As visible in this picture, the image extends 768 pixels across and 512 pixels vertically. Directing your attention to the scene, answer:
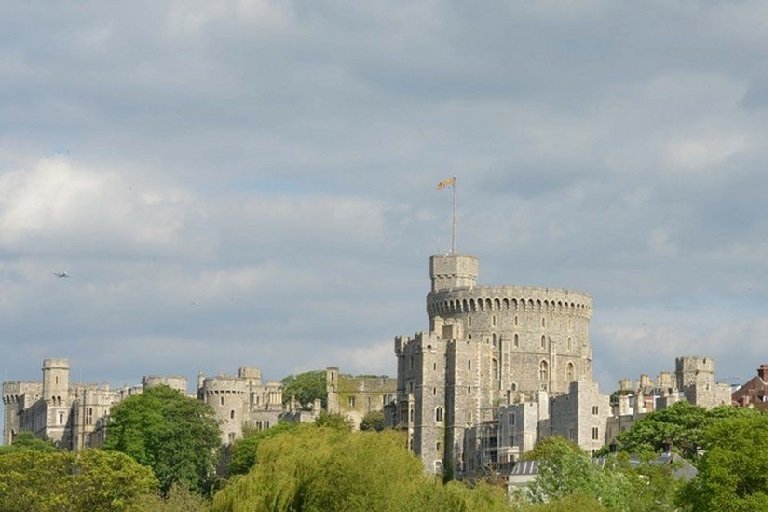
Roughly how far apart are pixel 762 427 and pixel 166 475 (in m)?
73.2

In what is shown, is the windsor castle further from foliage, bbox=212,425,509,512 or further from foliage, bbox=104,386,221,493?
foliage, bbox=212,425,509,512

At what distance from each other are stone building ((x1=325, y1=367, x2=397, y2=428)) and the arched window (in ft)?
44.2

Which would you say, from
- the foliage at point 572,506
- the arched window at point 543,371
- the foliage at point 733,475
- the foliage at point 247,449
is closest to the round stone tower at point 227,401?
the foliage at point 247,449

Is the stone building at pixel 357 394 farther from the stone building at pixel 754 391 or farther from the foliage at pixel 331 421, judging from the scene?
the stone building at pixel 754 391

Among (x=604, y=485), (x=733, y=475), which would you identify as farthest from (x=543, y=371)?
(x=733, y=475)

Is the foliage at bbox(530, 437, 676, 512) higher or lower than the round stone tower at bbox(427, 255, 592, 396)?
lower

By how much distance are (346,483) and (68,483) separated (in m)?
42.6

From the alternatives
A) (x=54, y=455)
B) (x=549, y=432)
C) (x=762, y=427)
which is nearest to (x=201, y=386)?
(x=549, y=432)

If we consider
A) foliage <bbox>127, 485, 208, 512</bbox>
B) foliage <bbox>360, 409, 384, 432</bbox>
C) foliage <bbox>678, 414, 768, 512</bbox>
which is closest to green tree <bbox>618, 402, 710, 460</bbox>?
foliage <bbox>127, 485, 208, 512</bbox>

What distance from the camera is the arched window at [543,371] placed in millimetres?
174875

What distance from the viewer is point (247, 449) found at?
158 m

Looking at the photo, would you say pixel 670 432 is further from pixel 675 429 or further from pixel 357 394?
pixel 357 394

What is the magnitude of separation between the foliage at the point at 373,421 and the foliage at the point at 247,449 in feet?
29.4

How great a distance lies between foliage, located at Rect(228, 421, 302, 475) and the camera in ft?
507
